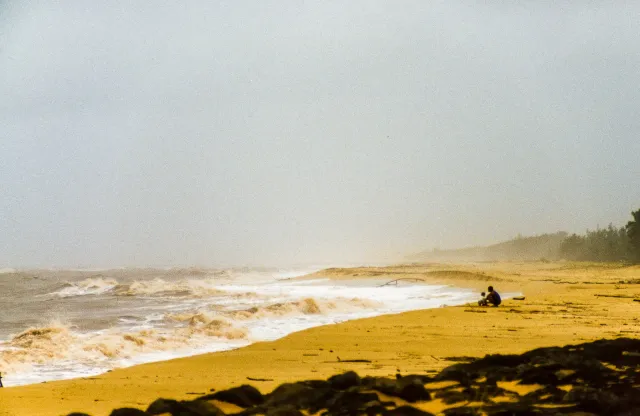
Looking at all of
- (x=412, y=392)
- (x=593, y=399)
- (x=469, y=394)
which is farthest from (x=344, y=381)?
(x=593, y=399)

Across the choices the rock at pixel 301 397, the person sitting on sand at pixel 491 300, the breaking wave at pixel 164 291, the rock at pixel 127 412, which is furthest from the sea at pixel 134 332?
the breaking wave at pixel 164 291

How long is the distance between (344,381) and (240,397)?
3.80 ft

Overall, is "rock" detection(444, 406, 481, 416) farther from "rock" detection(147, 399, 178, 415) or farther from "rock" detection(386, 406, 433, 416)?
"rock" detection(147, 399, 178, 415)

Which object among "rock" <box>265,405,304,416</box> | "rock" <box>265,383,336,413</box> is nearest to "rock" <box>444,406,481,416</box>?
"rock" <box>265,383,336,413</box>

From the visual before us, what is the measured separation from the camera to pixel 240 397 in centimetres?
531

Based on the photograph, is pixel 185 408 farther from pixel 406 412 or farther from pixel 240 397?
pixel 406 412

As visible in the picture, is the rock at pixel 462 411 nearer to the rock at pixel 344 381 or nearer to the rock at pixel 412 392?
the rock at pixel 412 392

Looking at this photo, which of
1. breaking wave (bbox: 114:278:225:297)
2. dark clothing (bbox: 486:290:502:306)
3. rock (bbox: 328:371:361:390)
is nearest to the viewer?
rock (bbox: 328:371:361:390)

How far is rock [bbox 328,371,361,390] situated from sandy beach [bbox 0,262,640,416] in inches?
35.6

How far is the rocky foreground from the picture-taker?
15.3 ft

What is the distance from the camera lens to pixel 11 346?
11.1m

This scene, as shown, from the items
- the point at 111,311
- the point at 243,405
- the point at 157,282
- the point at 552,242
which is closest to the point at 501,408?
the point at 243,405

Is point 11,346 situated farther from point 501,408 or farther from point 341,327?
point 501,408

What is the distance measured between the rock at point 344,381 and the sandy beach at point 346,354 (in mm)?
905
